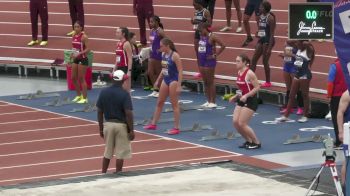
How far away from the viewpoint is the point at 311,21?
52.7 ft

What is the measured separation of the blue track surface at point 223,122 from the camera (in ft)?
61.0

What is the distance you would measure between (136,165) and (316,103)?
5553 millimetres

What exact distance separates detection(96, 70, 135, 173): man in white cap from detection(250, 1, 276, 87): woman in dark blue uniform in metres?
7.71

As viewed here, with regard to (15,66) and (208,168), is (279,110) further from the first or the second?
(15,66)

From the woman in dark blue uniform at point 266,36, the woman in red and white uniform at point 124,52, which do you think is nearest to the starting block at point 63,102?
the woman in red and white uniform at point 124,52

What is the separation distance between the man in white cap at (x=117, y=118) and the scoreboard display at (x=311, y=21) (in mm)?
2799

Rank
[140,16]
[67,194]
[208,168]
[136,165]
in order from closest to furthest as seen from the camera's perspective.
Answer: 1. [67,194]
2. [208,168]
3. [136,165]
4. [140,16]

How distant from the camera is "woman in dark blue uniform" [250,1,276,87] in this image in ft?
73.9

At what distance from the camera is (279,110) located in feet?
72.5

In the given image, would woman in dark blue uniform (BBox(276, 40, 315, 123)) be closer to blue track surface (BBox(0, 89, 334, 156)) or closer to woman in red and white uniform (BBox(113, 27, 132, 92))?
blue track surface (BBox(0, 89, 334, 156))

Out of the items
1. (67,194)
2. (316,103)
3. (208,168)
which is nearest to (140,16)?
(316,103)

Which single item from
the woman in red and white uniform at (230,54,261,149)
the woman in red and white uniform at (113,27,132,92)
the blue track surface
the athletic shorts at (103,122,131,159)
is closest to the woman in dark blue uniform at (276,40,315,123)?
the blue track surface

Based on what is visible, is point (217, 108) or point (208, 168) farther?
point (217, 108)

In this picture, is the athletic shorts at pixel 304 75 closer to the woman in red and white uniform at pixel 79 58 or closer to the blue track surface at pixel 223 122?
the blue track surface at pixel 223 122
